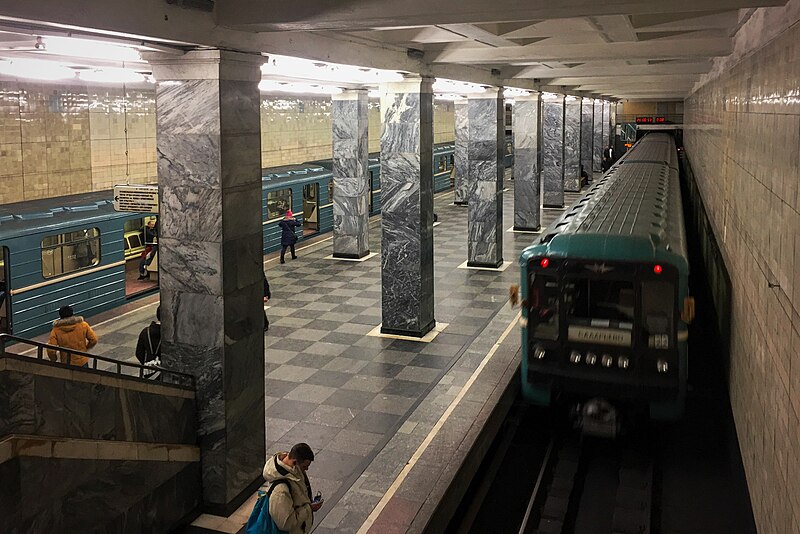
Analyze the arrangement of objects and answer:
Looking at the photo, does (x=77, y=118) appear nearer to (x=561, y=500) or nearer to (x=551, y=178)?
(x=561, y=500)

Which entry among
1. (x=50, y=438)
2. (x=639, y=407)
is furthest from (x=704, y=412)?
(x=50, y=438)

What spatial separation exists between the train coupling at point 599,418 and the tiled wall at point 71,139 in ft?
32.5

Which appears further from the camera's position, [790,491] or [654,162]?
[654,162]

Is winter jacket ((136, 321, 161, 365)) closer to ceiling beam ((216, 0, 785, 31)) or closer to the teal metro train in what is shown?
ceiling beam ((216, 0, 785, 31))

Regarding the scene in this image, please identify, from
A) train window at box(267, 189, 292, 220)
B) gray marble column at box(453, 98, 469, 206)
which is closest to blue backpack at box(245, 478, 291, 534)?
train window at box(267, 189, 292, 220)

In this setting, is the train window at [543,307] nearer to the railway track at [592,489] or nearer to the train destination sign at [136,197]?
the railway track at [592,489]

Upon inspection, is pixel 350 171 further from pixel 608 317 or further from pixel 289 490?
pixel 289 490

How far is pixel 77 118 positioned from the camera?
548 inches

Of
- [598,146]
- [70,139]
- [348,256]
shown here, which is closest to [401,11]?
[70,139]

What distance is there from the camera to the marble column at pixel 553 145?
23797 mm

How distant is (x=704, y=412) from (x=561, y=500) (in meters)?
2.90

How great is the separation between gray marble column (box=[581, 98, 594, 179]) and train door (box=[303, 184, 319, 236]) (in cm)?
1744

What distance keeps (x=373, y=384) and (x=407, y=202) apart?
2768 millimetres

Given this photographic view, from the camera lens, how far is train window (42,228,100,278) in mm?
10742
